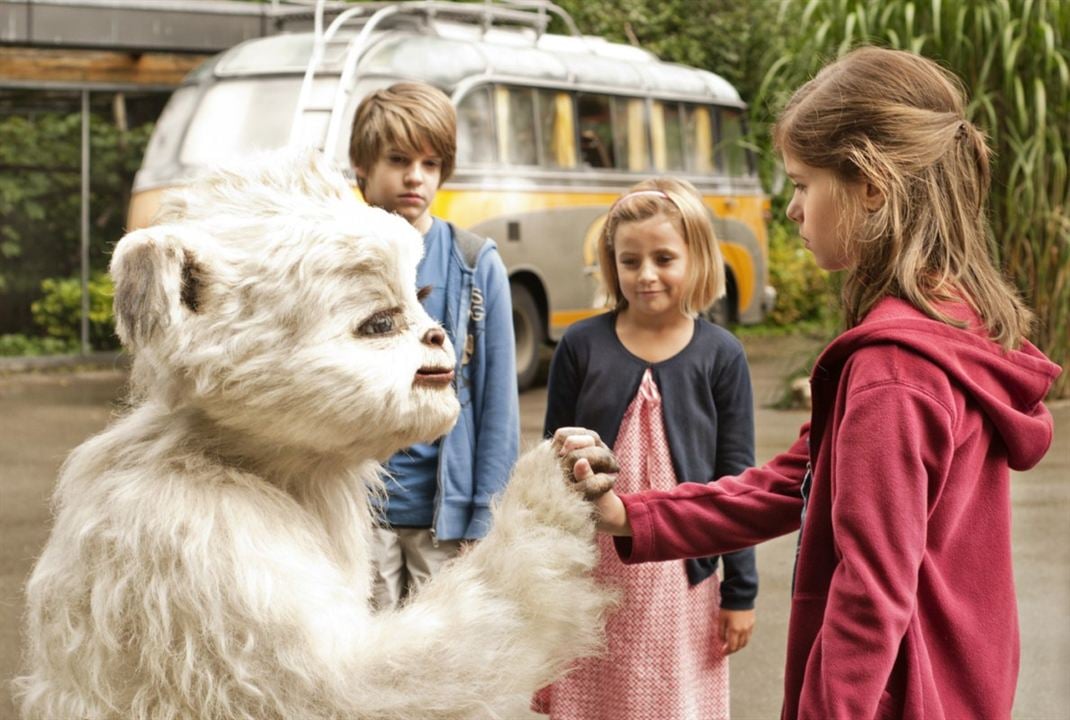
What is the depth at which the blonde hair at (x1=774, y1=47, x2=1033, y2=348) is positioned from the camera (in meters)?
2.07

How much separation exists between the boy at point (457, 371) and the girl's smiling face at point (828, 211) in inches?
48.6

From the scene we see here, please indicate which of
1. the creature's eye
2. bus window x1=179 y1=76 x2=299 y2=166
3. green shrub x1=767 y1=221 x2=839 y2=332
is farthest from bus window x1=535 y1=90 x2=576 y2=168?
the creature's eye

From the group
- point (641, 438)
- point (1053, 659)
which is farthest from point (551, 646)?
point (1053, 659)

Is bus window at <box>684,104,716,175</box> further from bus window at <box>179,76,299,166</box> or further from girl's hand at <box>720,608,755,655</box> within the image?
girl's hand at <box>720,608,755,655</box>

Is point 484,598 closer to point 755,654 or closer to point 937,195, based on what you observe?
point 937,195

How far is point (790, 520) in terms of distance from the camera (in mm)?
2424

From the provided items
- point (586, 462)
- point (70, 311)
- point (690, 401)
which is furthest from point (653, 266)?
point (70, 311)

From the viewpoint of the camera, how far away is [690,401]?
321cm

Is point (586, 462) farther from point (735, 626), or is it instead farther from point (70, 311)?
point (70, 311)

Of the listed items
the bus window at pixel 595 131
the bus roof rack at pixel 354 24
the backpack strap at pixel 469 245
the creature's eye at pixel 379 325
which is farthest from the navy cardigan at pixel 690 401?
the bus window at pixel 595 131

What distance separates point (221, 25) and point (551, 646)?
11.5 metres

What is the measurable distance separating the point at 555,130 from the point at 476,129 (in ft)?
2.87

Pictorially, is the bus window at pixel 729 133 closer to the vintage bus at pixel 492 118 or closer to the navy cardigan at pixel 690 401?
the vintage bus at pixel 492 118

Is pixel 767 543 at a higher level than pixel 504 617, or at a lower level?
lower
